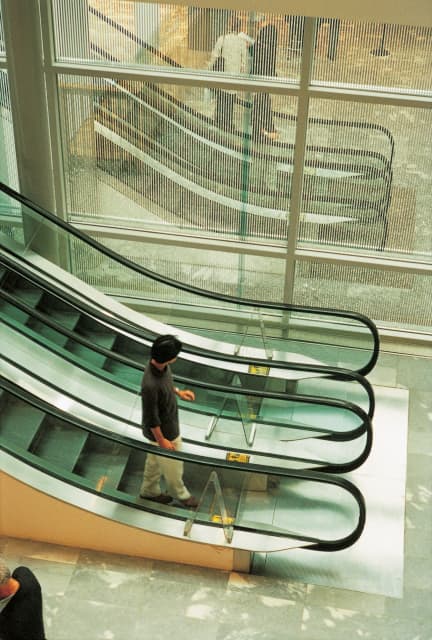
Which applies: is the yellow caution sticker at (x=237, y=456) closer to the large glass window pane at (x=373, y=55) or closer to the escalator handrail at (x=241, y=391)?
the escalator handrail at (x=241, y=391)

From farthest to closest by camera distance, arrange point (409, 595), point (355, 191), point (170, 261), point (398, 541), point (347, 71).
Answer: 1. point (170, 261)
2. point (355, 191)
3. point (347, 71)
4. point (398, 541)
5. point (409, 595)

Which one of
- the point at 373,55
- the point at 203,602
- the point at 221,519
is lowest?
the point at 203,602

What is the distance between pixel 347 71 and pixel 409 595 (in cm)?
406

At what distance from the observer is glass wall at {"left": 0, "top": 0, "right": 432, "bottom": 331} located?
7152 millimetres

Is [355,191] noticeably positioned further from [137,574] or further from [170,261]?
[137,574]

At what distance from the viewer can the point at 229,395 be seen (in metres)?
6.54

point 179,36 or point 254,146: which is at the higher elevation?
point 179,36

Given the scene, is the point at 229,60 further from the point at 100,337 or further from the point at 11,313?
the point at 11,313

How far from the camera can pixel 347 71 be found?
7.21 meters

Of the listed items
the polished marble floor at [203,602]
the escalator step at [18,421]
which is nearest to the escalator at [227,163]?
the escalator step at [18,421]

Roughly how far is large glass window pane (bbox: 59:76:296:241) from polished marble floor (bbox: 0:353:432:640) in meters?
3.15

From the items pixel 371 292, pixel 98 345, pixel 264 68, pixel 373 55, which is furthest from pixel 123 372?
pixel 373 55

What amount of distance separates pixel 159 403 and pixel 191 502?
0.74 m

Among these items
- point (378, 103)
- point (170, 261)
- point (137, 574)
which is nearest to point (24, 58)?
point (170, 261)
